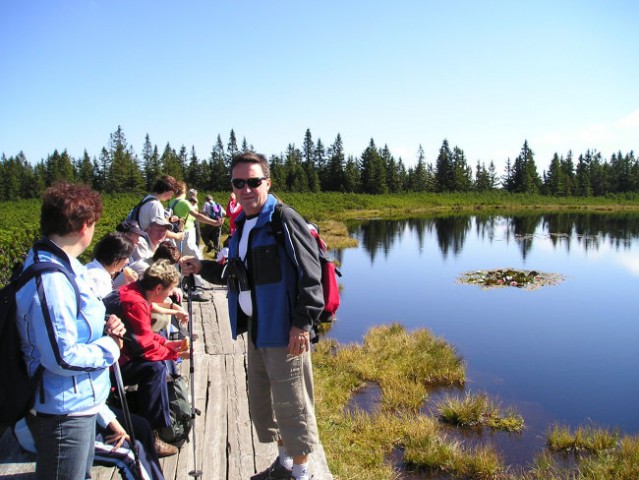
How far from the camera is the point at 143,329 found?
3.33 meters

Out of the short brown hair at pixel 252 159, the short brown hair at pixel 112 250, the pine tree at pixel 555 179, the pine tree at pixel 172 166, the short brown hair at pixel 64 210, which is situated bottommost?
the short brown hair at pixel 112 250

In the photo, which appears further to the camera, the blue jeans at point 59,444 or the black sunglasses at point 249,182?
the black sunglasses at point 249,182

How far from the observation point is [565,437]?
571 centimetres

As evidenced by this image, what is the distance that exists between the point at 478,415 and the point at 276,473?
3933 millimetres

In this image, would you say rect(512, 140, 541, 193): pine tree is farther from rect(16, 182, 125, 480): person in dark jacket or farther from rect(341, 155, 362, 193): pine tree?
rect(16, 182, 125, 480): person in dark jacket

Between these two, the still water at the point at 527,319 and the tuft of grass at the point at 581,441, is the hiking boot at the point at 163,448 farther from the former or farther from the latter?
the tuft of grass at the point at 581,441

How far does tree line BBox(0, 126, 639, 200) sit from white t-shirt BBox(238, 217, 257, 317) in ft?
192

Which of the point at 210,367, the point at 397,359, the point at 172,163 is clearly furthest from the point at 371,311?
the point at 172,163

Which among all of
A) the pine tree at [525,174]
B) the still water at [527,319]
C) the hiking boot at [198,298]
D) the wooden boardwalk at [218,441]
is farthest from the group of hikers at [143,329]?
the pine tree at [525,174]

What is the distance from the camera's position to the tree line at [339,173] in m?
63.0

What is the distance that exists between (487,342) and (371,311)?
283 cm

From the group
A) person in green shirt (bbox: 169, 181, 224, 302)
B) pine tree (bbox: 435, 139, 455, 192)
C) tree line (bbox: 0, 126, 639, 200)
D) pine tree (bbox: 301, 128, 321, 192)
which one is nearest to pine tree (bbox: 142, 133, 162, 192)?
tree line (bbox: 0, 126, 639, 200)

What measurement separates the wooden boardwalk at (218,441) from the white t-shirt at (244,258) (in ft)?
3.19

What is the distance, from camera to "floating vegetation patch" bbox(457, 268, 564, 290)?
15.3 metres
